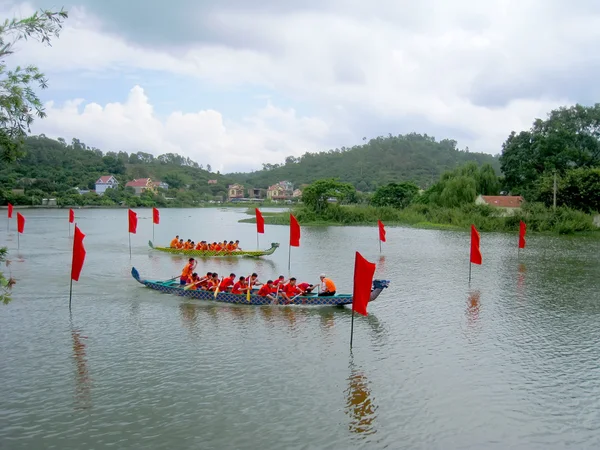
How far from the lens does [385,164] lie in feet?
561

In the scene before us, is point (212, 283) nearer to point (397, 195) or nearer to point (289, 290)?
point (289, 290)

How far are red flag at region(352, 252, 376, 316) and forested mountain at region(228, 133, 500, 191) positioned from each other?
132404mm

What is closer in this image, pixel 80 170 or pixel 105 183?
pixel 105 183

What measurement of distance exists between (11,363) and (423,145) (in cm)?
18785

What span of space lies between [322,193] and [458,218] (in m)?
16.1

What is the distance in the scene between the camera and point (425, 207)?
5981cm

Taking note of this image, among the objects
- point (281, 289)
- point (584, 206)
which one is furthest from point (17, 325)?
point (584, 206)

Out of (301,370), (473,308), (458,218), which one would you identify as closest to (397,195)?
(458,218)

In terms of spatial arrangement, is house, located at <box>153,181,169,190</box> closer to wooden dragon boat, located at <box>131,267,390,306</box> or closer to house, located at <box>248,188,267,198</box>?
house, located at <box>248,188,267,198</box>

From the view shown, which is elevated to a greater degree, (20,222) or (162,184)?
(162,184)

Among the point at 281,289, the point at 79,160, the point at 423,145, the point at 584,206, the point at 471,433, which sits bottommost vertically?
the point at 471,433

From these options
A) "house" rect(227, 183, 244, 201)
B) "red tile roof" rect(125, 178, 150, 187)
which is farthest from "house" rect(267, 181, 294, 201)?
"red tile roof" rect(125, 178, 150, 187)

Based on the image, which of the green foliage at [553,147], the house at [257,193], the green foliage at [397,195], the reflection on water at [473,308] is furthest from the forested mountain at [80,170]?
the reflection on water at [473,308]

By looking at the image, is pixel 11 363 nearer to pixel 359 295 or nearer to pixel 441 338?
pixel 359 295
